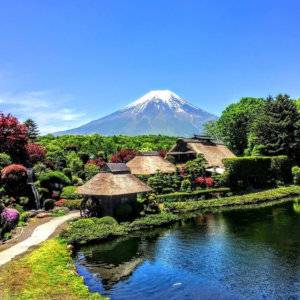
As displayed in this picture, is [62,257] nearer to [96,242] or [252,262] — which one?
[96,242]

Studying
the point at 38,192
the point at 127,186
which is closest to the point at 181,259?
the point at 127,186

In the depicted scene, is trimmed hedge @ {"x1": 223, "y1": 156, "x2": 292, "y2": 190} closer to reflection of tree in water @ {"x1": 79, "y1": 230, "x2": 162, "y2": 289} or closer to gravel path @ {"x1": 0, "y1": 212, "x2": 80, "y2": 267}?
gravel path @ {"x1": 0, "y1": 212, "x2": 80, "y2": 267}

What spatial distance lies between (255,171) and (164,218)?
98.0 feet

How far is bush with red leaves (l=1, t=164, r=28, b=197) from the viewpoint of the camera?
53812 mm

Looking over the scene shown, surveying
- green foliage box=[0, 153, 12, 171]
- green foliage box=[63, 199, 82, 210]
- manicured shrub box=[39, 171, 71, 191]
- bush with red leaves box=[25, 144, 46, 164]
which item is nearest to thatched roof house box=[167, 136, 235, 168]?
manicured shrub box=[39, 171, 71, 191]

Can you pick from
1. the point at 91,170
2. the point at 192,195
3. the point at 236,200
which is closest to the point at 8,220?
the point at 192,195

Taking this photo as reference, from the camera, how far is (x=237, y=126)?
4496 inches

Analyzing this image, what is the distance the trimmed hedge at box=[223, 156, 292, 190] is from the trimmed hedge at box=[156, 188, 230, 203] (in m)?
4.36

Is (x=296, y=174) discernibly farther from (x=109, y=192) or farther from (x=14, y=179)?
(x=14, y=179)

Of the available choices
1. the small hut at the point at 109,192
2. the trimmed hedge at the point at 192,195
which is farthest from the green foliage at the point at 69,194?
the trimmed hedge at the point at 192,195

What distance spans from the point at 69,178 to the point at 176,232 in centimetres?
2864

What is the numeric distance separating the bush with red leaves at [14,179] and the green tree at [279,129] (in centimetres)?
4882

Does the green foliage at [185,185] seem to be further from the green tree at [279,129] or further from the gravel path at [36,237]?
the green tree at [279,129]

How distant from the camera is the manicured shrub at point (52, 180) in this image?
2336 inches
